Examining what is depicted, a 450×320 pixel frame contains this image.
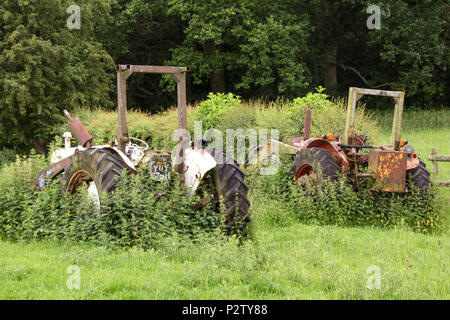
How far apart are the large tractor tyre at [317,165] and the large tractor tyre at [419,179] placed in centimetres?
124

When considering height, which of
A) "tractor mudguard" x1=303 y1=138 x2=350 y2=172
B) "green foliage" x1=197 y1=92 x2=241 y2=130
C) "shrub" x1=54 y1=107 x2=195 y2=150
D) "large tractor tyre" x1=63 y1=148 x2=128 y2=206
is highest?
"large tractor tyre" x1=63 y1=148 x2=128 y2=206

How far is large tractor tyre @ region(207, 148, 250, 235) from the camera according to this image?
742cm

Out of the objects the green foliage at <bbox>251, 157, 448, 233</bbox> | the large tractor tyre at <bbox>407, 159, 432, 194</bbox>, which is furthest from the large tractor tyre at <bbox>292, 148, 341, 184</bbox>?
the large tractor tyre at <bbox>407, 159, 432, 194</bbox>

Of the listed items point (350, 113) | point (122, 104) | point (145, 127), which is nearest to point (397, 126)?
point (350, 113)

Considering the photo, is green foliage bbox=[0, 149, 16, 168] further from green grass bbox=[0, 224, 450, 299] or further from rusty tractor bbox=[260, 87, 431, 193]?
green grass bbox=[0, 224, 450, 299]

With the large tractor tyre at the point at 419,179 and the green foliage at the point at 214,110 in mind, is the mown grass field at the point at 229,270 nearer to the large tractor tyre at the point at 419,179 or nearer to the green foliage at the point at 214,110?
the large tractor tyre at the point at 419,179

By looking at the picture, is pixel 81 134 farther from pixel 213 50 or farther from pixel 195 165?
pixel 213 50

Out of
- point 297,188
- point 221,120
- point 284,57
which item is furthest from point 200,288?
point 284,57

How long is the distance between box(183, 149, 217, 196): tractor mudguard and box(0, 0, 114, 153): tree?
19.1m

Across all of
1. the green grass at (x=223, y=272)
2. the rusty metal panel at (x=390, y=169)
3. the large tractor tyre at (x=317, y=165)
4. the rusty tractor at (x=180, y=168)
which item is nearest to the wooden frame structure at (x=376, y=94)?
the rusty metal panel at (x=390, y=169)

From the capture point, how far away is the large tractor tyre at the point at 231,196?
24.3 ft

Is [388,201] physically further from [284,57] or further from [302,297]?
[284,57]

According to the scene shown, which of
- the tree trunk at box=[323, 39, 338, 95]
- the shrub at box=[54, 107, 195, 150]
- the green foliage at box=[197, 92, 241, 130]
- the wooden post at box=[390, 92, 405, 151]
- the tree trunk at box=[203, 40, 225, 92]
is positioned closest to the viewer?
the wooden post at box=[390, 92, 405, 151]

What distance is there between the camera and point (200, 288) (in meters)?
5.31
